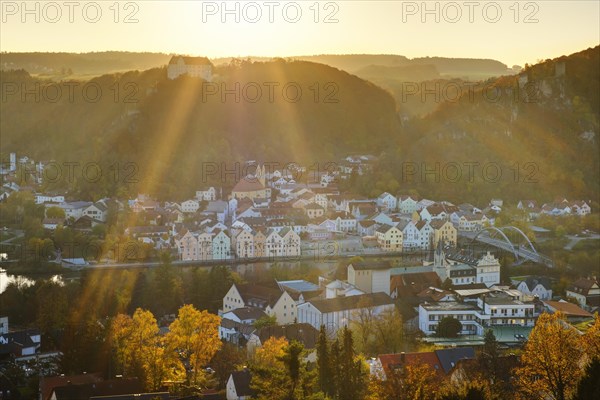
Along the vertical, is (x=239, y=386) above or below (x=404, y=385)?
below

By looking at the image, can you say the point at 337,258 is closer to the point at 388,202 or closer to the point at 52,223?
the point at 388,202

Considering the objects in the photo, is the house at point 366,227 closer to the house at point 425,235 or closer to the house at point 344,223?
the house at point 344,223

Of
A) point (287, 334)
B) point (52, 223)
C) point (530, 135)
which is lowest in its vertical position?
point (287, 334)

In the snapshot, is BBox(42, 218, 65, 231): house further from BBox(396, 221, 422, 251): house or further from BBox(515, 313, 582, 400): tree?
BBox(515, 313, 582, 400): tree

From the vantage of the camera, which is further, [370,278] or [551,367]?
[370,278]

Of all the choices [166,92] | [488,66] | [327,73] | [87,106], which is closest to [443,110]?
[327,73]

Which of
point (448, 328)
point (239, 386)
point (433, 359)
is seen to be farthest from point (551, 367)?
point (448, 328)
